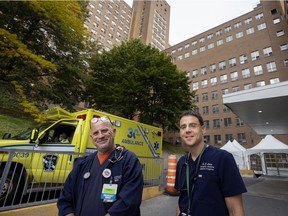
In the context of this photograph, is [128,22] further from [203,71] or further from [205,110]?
[205,110]

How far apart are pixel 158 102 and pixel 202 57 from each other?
34.5 m

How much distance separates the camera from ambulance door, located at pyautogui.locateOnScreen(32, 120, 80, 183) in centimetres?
474

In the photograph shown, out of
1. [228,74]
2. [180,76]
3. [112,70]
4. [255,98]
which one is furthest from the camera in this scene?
[228,74]

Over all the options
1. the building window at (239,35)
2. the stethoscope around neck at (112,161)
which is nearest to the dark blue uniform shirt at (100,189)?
the stethoscope around neck at (112,161)

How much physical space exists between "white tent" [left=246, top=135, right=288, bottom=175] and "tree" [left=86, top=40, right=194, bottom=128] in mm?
8626

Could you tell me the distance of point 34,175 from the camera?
4094mm

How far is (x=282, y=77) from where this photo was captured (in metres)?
33.4

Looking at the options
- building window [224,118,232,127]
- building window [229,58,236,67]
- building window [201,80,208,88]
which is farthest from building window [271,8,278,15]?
building window [224,118,232,127]

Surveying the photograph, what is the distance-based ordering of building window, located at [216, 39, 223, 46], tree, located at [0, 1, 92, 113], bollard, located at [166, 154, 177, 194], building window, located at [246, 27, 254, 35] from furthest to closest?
building window, located at [216, 39, 223, 46] → building window, located at [246, 27, 254, 35] → tree, located at [0, 1, 92, 113] → bollard, located at [166, 154, 177, 194]

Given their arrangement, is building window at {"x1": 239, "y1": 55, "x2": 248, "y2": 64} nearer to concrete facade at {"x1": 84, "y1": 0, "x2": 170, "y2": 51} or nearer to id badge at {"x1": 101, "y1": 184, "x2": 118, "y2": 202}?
concrete facade at {"x1": 84, "y1": 0, "x2": 170, "y2": 51}

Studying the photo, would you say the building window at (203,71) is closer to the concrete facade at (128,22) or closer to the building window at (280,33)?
the building window at (280,33)

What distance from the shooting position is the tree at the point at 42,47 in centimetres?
1047

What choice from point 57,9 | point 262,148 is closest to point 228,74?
point 262,148

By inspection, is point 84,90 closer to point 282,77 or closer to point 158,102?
Answer: point 158,102
